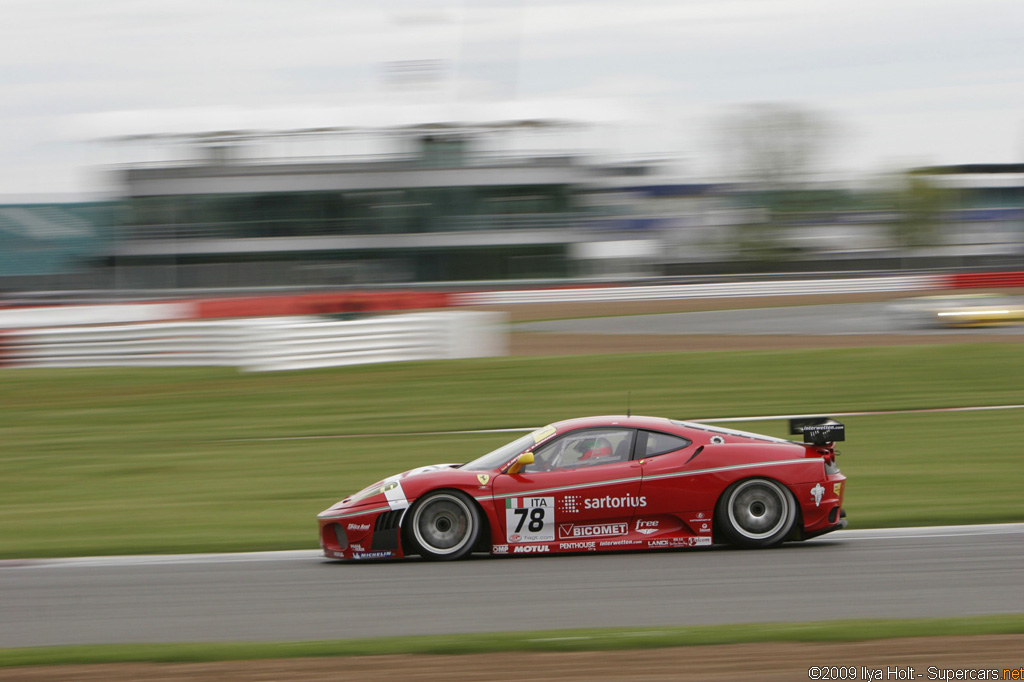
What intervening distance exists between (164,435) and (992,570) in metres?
10.3

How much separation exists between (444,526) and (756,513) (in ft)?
6.97

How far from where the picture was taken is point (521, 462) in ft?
23.7

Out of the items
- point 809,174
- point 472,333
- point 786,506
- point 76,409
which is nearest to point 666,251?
point 809,174

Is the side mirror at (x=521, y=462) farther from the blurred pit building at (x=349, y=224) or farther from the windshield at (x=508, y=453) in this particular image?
the blurred pit building at (x=349, y=224)

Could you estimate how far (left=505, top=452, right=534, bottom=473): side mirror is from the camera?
23.6 ft

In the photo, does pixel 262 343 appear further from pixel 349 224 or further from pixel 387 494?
pixel 349 224

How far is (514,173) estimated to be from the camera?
52.0m

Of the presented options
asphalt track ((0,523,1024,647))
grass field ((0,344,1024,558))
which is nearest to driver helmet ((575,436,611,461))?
asphalt track ((0,523,1024,647))

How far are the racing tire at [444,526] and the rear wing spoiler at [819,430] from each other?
7.57 ft

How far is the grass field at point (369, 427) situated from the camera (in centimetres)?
902

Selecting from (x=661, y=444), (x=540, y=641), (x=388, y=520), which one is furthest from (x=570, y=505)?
(x=540, y=641)

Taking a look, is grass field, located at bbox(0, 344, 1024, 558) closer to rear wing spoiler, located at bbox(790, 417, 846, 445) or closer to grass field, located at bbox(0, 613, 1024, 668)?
rear wing spoiler, located at bbox(790, 417, 846, 445)

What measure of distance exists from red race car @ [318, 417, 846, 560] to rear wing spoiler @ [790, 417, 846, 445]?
128 mm

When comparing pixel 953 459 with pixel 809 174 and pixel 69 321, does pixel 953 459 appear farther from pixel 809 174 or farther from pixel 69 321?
pixel 809 174
